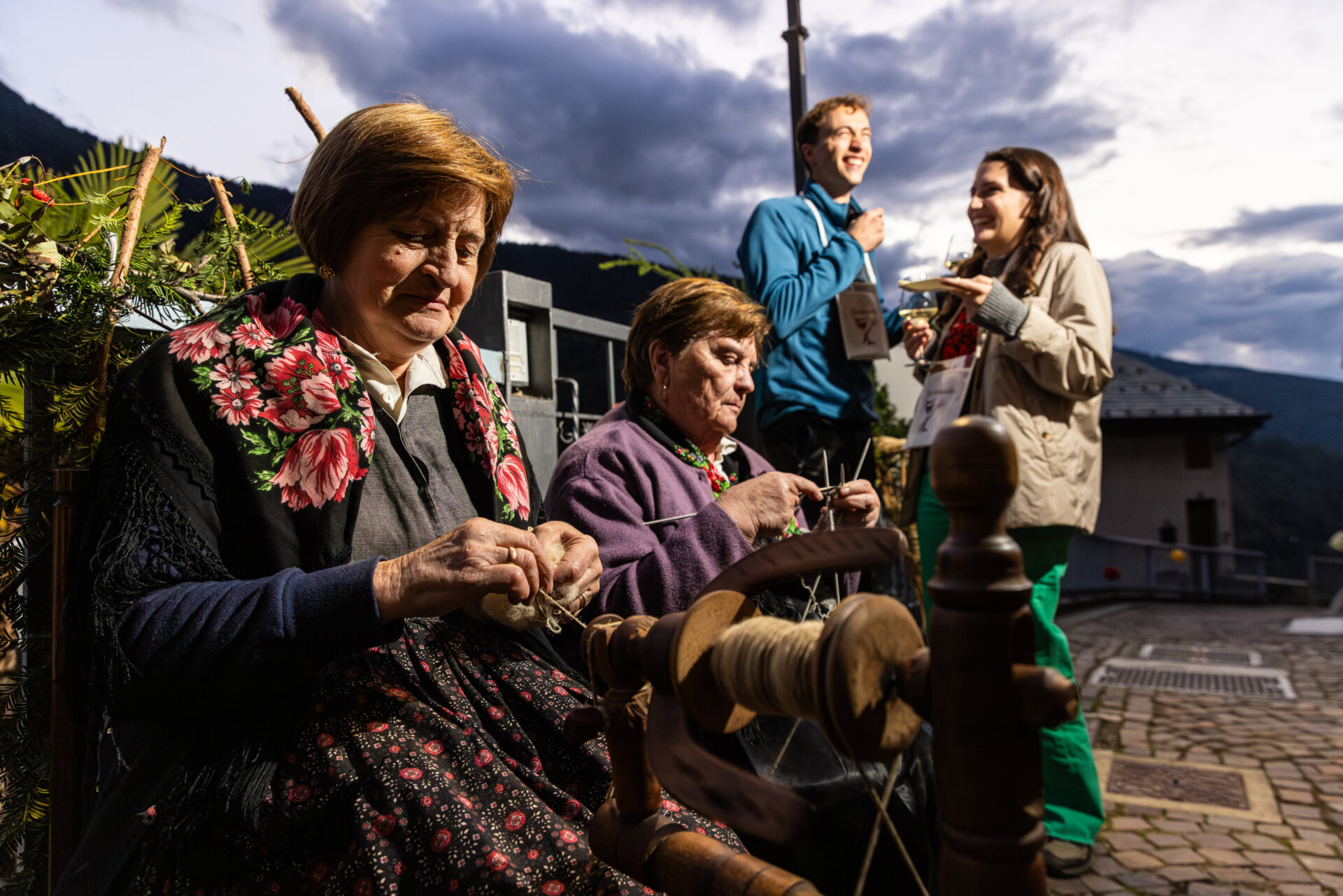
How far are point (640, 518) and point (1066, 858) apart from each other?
178cm

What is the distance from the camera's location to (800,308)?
2.86 m

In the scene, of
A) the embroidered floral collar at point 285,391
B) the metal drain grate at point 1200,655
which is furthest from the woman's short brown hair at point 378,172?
the metal drain grate at point 1200,655

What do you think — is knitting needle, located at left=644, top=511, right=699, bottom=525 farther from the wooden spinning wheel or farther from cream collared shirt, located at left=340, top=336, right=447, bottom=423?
the wooden spinning wheel

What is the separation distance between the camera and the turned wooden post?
61 cm

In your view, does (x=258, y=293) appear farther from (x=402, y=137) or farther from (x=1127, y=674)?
(x=1127, y=674)

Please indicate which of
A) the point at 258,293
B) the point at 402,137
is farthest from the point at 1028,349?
the point at 258,293

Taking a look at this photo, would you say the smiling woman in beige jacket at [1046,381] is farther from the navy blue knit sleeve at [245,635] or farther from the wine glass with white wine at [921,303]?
the navy blue knit sleeve at [245,635]

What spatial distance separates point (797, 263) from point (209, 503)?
2.21m

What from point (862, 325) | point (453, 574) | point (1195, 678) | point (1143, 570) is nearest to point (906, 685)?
point (453, 574)

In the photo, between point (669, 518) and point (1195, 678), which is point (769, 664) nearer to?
point (669, 518)

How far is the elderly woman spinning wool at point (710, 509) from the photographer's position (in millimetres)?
1357

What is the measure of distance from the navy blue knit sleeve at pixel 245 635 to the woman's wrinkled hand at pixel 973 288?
1.87 m

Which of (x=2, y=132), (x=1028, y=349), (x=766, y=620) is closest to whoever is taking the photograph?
(x=766, y=620)

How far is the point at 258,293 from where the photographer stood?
4.69ft
